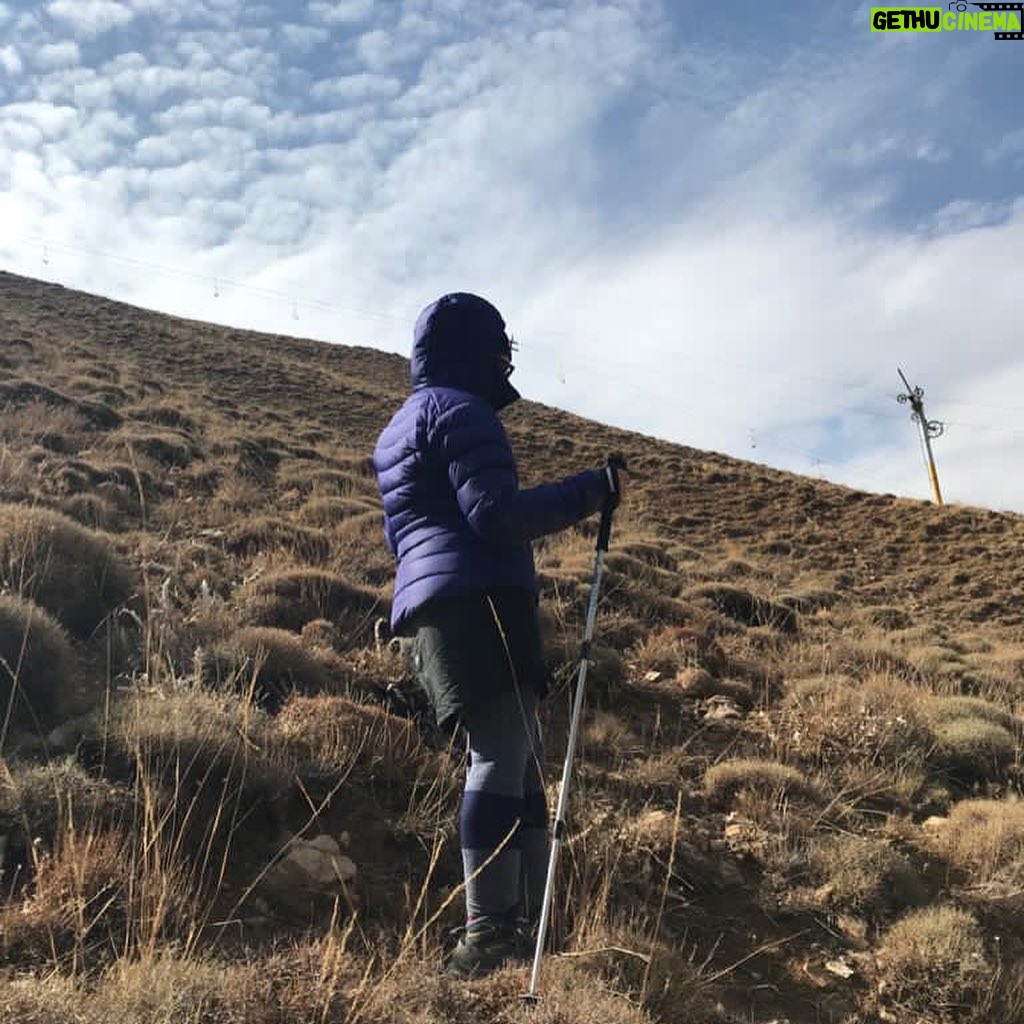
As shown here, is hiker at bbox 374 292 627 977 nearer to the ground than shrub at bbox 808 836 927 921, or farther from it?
farther from it

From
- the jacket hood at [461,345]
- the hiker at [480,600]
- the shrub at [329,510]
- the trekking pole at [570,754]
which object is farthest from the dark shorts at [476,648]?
the shrub at [329,510]

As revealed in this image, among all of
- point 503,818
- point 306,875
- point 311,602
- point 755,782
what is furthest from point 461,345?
point 311,602

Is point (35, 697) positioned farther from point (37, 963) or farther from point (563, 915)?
point (563, 915)

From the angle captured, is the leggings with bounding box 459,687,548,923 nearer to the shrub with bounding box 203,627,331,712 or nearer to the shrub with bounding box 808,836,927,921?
the shrub with bounding box 808,836,927,921

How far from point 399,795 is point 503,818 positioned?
143 cm

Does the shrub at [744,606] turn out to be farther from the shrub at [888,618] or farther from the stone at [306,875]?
the stone at [306,875]

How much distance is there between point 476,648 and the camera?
2.63 metres

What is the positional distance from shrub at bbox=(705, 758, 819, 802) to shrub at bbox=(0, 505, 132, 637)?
139 inches

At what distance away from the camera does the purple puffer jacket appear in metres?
2.60

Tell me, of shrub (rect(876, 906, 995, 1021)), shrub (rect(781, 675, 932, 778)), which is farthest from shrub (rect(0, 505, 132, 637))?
shrub (rect(876, 906, 995, 1021))

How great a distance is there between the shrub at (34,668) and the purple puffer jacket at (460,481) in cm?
188

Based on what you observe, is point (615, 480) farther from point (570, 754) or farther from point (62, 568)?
point (62, 568)

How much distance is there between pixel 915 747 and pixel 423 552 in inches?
142

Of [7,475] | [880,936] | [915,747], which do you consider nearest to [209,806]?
[880,936]
